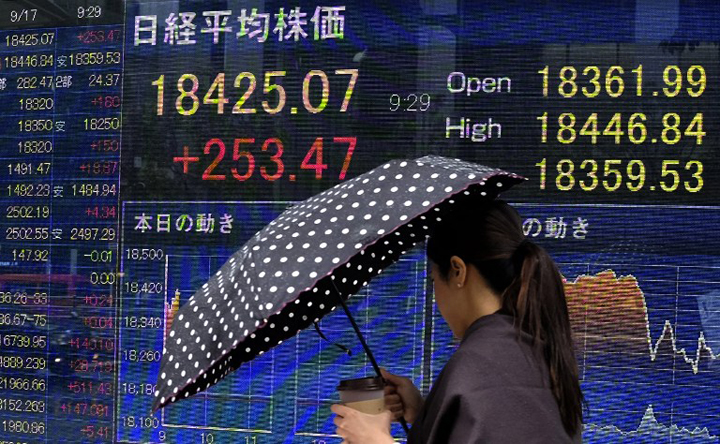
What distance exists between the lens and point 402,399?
273cm

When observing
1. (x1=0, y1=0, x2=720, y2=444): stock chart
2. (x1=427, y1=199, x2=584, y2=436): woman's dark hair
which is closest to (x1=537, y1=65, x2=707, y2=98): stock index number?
(x1=0, y1=0, x2=720, y2=444): stock chart

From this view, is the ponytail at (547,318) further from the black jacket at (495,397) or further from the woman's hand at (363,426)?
the woman's hand at (363,426)

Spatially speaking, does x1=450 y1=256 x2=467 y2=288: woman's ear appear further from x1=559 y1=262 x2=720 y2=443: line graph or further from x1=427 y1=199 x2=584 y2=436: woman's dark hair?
x1=559 y1=262 x2=720 y2=443: line graph

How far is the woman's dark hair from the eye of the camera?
7.38ft

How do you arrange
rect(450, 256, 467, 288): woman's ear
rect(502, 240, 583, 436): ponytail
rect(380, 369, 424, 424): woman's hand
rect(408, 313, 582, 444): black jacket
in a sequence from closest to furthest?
rect(408, 313, 582, 444): black jacket, rect(502, 240, 583, 436): ponytail, rect(450, 256, 467, 288): woman's ear, rect(380, 369, 424, 424): woman's hand

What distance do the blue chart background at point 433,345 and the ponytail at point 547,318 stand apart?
2489mm

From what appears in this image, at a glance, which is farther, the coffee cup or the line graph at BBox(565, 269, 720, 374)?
the line graph at BBox(565, 269, 720, 374)

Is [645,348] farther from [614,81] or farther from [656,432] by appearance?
[614,81]

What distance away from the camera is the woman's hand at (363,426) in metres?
2.29

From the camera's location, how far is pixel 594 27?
4.76 meters

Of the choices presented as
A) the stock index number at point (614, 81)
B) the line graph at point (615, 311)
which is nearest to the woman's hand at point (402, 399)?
the line graph at point (615, 311)

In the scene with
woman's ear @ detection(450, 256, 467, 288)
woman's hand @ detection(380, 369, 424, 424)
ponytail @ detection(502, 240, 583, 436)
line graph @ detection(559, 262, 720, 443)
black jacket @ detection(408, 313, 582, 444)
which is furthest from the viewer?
line graph @ detection(559, 262, 720, 443)

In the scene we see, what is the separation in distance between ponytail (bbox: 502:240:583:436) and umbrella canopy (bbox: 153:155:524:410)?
0.22 m

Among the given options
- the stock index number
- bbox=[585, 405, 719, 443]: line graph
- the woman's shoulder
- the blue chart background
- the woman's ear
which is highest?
the stock index number
